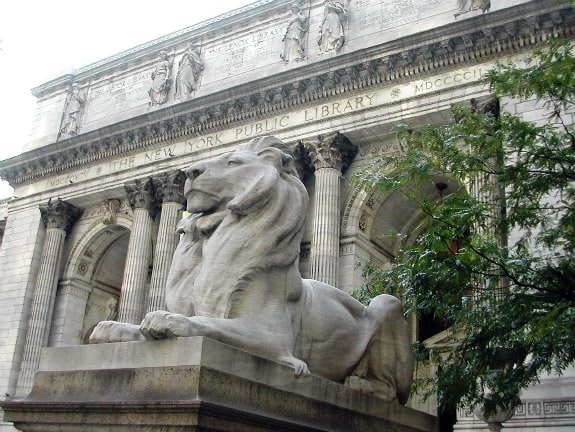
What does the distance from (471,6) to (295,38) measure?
21.0ft

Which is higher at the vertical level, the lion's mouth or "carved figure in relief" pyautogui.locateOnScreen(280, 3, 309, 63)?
"carved figure in relief" pyautogui.locateOnScreen(280, 3, 309, 63)

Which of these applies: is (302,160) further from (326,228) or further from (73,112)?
(73,112)

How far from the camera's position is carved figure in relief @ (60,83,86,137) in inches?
1246

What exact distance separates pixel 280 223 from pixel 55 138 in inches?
1131

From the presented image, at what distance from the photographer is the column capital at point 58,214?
29969 millimetres

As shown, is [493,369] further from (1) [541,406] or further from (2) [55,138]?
(2) [55,138]

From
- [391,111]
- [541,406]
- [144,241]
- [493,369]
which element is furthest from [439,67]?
[493,369]

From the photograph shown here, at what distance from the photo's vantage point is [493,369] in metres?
8.61

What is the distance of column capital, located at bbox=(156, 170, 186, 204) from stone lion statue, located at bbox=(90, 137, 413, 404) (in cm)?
2043

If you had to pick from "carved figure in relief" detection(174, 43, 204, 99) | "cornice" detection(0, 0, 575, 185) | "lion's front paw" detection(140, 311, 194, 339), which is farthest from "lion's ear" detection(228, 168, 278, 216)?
"carved figure in relief" detection(174, 43, 204, 99)

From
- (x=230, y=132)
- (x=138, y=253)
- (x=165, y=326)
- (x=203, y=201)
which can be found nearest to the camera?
(x=165, y=326)

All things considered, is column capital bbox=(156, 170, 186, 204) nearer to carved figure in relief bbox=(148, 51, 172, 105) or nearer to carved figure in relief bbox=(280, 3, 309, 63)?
carved figure in relief bbox=(148, 51, 172, 105)

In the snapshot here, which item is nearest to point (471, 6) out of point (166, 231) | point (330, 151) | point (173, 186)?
point (330, 151)

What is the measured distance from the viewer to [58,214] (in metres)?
30.0
